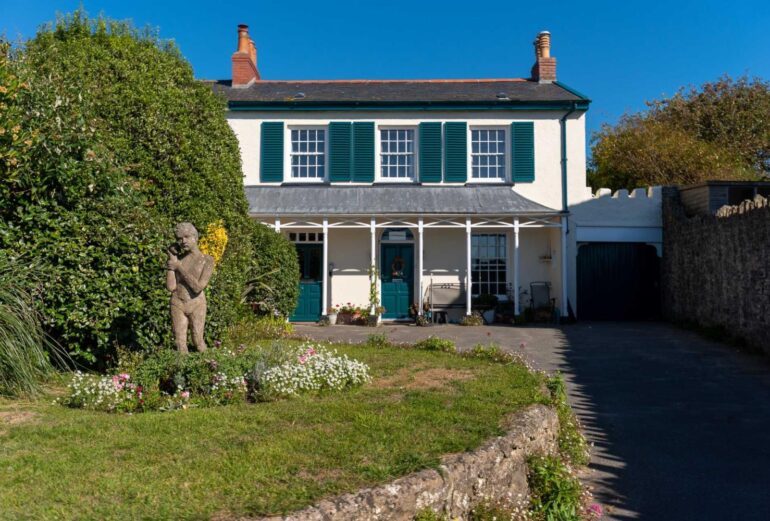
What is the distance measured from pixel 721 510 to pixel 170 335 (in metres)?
6.11

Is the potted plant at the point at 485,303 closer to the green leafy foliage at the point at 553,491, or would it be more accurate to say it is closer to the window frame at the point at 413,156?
the window frame at the point at 413,156

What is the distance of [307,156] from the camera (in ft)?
57.1

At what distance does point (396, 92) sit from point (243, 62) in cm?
492

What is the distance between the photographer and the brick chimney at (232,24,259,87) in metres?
18.6

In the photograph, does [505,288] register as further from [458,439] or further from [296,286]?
[458,439]

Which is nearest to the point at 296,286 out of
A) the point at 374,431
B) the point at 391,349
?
the point at 391,349

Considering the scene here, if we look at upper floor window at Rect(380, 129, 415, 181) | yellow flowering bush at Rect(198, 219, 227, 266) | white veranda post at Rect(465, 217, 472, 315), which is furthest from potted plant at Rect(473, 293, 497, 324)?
yellow flowering bush at Rect(198, 219, 227, 266)

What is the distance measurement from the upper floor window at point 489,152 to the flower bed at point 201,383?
11.8 meters

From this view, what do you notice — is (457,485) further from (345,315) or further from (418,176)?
(418,176)

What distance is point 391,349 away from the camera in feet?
32.4

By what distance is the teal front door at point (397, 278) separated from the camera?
17.0 meters

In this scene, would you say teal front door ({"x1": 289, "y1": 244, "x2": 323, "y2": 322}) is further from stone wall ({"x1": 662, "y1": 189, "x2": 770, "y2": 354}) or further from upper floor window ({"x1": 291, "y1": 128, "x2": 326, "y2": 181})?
stone wall ({"x1": 662, "y1": 189, "x2": 770, "y2": 354})

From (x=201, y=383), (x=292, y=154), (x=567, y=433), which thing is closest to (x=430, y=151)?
(x=292, y=154)

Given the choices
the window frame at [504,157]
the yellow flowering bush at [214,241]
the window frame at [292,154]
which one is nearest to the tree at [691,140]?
the window frame at [504,157]
